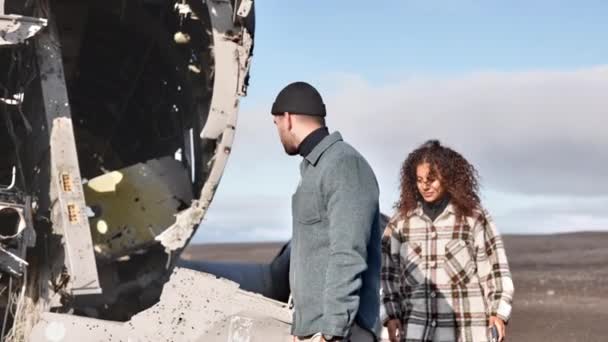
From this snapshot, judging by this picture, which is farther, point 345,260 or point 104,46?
point 104,46

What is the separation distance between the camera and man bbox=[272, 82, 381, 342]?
3.83 meters

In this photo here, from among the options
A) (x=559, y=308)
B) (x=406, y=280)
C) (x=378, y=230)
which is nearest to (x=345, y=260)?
(x=378, y=230)

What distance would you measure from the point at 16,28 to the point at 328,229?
311 centimetres

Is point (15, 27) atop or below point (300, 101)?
atop

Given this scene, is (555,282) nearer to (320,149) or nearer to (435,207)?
(435,207)

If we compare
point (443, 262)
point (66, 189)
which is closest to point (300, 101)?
point (443, 262)

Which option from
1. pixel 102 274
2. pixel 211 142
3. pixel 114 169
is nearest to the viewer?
pixel 211 142

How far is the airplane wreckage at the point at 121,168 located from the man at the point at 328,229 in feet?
7.13

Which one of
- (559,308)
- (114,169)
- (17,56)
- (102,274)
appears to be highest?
(17,56)

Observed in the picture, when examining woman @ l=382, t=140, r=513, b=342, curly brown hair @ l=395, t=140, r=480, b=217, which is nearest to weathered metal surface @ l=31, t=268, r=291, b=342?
woman @ l=382, t=140, r=513, b=342

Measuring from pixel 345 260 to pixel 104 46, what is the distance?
5309 millimetres

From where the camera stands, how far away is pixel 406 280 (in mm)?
5480

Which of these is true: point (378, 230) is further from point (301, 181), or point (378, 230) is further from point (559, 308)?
point (559, 308)

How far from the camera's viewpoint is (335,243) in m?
3.87
